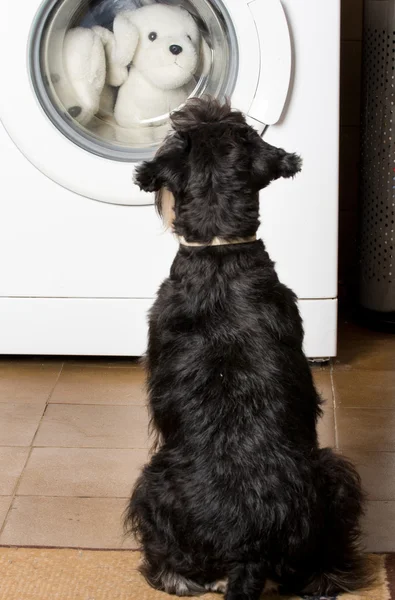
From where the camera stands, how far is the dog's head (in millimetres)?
1381

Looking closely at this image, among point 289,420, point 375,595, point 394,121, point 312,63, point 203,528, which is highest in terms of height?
point 312,63

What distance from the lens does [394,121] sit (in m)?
2.36

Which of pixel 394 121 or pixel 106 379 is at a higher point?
pixel 394 121

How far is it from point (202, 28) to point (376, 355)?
964mm

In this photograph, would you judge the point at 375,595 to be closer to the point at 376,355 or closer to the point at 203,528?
the point at 203,528

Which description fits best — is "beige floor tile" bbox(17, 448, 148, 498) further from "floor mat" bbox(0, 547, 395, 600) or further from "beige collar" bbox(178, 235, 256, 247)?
"beige collar" bbox(178, 235, 256, 247)

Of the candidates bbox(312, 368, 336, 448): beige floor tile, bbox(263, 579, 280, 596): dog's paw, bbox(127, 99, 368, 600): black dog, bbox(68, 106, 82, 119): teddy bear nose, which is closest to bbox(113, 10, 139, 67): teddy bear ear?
bbox(68, 106, 82, 119): teddy bear nose

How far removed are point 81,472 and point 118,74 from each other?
3.01 feet

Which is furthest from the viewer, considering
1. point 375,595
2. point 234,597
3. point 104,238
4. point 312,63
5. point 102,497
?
point 104,238

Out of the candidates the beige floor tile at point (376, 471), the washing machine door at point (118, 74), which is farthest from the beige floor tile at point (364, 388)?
the washing machine door at point (118, 74)

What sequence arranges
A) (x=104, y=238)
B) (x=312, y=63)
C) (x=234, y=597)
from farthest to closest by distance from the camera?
(x=104, y=238)
(x=312, y=63)
(x=234, y=597)

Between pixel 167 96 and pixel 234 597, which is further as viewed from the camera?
pixel 167 96

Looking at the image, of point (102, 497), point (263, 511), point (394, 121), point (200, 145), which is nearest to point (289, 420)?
point (263, 511)

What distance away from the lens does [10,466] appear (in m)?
1.91
